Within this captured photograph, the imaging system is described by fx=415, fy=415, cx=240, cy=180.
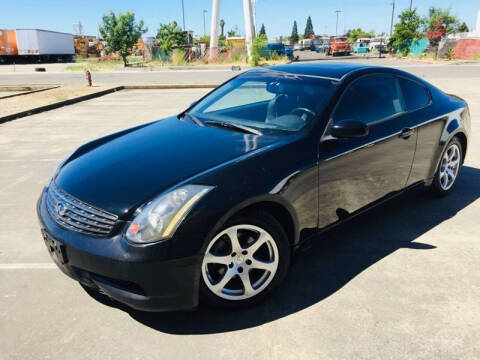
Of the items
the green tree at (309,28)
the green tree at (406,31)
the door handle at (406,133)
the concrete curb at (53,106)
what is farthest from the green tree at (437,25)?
the green tree at (309,28)

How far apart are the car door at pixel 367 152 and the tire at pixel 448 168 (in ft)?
2.68

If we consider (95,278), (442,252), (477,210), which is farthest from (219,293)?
(477,210)

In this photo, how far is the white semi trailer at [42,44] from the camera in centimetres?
4694

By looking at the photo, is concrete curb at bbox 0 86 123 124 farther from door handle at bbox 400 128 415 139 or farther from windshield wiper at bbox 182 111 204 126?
door handle at bbox 400 128 415 139

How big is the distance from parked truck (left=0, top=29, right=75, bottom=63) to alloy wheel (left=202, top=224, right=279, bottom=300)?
173ft

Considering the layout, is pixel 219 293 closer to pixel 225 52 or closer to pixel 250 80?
pixel 250 80

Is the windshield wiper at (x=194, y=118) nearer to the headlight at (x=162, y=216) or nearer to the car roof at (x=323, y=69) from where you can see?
the car roof at (x=323, y=69)

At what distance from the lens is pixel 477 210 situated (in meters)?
4.38

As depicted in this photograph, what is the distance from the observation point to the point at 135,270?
2311 millimetres

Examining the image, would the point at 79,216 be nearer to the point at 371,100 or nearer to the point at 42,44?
the point at 371,100

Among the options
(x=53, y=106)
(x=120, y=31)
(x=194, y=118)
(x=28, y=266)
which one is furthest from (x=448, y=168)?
(x=120, y=31)

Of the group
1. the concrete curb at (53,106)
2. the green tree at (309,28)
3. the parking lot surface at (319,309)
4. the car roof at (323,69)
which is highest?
the green tree at (309,28)

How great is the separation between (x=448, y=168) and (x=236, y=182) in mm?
3182

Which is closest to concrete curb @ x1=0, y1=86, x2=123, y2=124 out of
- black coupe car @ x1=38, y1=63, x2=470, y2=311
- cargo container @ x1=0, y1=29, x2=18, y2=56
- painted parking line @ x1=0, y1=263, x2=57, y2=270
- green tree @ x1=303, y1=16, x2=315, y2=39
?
painted parking line @ x1=0, y1=263, x2=57, y2=270
